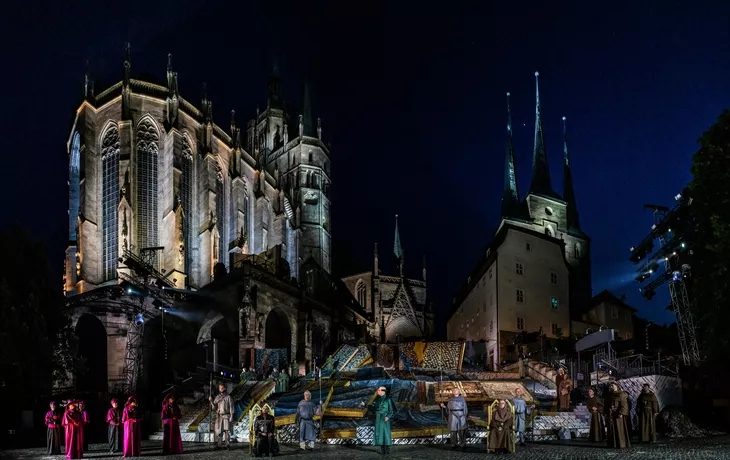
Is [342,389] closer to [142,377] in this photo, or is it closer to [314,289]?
[142,377]

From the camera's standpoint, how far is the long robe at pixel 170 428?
21906 mm

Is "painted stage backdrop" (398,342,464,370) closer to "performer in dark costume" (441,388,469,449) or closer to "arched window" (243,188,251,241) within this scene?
"performer in dark costume" (441,388,469,449)

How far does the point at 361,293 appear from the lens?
3760 inches

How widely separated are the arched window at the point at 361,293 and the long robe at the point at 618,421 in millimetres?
73442

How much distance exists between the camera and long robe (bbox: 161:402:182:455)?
71.9ft

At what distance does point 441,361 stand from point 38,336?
18022 millimetres

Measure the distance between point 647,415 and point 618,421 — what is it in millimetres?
1863

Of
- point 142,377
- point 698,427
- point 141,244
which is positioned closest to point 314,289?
point 141,244

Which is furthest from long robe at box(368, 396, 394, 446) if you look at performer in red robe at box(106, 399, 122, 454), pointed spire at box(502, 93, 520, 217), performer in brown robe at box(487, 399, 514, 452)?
pointed spire at box(502, 93, 520, 217)

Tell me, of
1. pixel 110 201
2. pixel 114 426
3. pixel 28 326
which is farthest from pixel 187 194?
pixel 114 426

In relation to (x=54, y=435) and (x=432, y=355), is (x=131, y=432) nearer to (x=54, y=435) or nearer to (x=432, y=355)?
(x=54, y=435)

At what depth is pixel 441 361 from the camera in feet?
135

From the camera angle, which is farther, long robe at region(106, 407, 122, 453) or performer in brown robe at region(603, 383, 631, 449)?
long robe at region(106, 407, 122, 453)

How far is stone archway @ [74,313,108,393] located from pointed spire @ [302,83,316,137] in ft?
147
